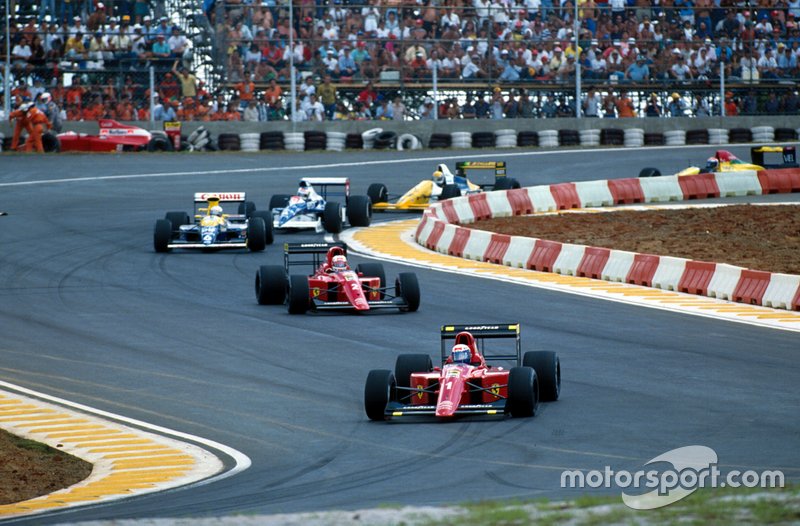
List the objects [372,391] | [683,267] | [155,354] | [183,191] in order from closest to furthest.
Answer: [372,391] < [155,354] < [683,267] < [183,191]

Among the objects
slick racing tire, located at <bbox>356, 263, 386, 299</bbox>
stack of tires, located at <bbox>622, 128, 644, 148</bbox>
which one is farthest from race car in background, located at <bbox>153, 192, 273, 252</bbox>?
stack of tires, located at <bbox>622, 128, 644, 148</bbox>

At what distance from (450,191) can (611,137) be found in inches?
586

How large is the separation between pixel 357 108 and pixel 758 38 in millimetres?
13107

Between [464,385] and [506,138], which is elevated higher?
[464,385]

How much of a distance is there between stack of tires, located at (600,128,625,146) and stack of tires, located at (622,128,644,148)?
0.19 m

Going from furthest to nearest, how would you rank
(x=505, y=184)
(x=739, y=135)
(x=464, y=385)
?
(x=739, y=135), (x=505, y=184), (x=464, y=385)

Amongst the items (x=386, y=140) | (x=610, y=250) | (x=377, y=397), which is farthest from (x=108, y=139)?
(x=377, y=397)

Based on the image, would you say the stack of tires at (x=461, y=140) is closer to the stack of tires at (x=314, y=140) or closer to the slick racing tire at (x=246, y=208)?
the stack of tires at (x=314, y=140)

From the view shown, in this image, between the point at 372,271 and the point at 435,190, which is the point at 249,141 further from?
the point at 372,271

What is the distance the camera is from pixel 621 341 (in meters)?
15.8

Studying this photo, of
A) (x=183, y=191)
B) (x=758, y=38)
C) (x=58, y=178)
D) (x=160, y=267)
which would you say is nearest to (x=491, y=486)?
(x=160, y=267)

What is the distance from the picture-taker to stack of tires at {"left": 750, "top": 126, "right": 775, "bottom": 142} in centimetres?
4462

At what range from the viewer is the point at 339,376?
45.7 feet

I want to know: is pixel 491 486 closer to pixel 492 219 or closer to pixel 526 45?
pixel 492 219
